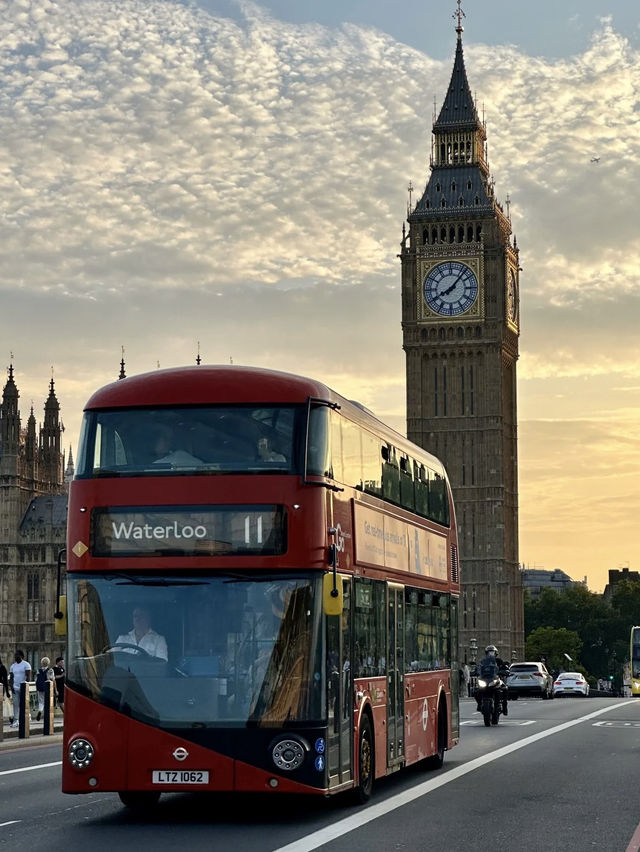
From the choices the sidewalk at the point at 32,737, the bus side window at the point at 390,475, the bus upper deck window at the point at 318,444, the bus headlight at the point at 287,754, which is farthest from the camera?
the sidewalk at the point at 32,737

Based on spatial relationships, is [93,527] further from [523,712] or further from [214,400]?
[523,712]

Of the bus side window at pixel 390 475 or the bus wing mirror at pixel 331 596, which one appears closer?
the bus wing mirror at pixel 331 596

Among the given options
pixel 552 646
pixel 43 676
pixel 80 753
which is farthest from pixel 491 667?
pixel 552 646

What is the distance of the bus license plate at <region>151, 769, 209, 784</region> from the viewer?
44.3ft

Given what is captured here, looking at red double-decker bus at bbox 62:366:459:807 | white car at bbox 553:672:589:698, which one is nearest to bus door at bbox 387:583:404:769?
red double-decker bus at bbox 62:366:459:807

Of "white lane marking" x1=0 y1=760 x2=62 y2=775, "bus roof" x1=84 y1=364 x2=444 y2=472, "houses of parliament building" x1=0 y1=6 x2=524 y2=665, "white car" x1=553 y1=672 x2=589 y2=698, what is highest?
"houses of parliament building" x1=0 y1=6 x2=524 y2=665

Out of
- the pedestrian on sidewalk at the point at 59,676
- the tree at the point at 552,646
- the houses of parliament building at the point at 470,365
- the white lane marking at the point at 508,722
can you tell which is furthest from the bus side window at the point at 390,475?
the tree at the point at 552,646

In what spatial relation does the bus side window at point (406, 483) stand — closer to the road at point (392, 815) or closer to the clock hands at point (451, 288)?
the road at point (392, 815)

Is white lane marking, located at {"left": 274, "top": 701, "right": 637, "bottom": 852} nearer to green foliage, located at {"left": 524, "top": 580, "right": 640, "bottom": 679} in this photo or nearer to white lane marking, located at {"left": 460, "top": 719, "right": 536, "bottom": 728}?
white lane marking, located at {"left": 460, "top": 719, "right": 536, "bottom": 728}

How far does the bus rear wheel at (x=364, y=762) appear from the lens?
15203 millimetres

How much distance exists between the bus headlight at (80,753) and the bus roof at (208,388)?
2939mm

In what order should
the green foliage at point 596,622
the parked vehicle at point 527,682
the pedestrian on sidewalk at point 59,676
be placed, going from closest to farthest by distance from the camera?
the pedestrian on sidewalk at point 59,676
the parked vehicle at point 527,682
the green foliage at point 596,622

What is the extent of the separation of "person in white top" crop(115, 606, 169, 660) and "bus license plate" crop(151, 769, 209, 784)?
94 cm

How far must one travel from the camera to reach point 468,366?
112188 millimetres
